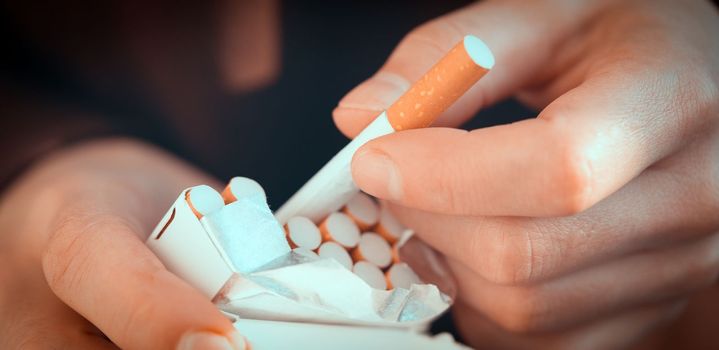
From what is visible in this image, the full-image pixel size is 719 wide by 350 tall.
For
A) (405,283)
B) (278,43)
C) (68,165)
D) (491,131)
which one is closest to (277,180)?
(278,43)

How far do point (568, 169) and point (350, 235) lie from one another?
246mm

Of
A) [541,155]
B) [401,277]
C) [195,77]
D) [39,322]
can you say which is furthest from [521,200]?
[195,77]

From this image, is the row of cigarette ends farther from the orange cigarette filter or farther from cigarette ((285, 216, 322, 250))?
the orange cigarette filter

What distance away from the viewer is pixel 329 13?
3.48 feet

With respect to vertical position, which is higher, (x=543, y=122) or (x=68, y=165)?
(x=543, y=122)

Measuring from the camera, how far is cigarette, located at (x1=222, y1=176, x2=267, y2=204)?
0.56 meters

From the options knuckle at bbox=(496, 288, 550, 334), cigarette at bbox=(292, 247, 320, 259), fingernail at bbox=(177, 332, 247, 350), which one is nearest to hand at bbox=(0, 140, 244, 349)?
fingernail at bbox=(177, 332, 247, 350)

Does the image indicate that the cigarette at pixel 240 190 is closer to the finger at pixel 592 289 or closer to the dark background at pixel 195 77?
the finger at pixel 592 289

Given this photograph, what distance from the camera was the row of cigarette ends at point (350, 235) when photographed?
1.82 feet

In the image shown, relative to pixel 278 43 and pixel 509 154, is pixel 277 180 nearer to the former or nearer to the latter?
pixel 278 43

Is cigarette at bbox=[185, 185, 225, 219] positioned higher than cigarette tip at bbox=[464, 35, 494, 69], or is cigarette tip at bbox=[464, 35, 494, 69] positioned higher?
cigarette tip at bbox=[464, 35, 494, 69]

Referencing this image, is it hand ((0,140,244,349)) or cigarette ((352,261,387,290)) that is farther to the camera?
cigarette ((352,261,387,290))

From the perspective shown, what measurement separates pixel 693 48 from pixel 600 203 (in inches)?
8.3

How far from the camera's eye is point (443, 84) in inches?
20.1
